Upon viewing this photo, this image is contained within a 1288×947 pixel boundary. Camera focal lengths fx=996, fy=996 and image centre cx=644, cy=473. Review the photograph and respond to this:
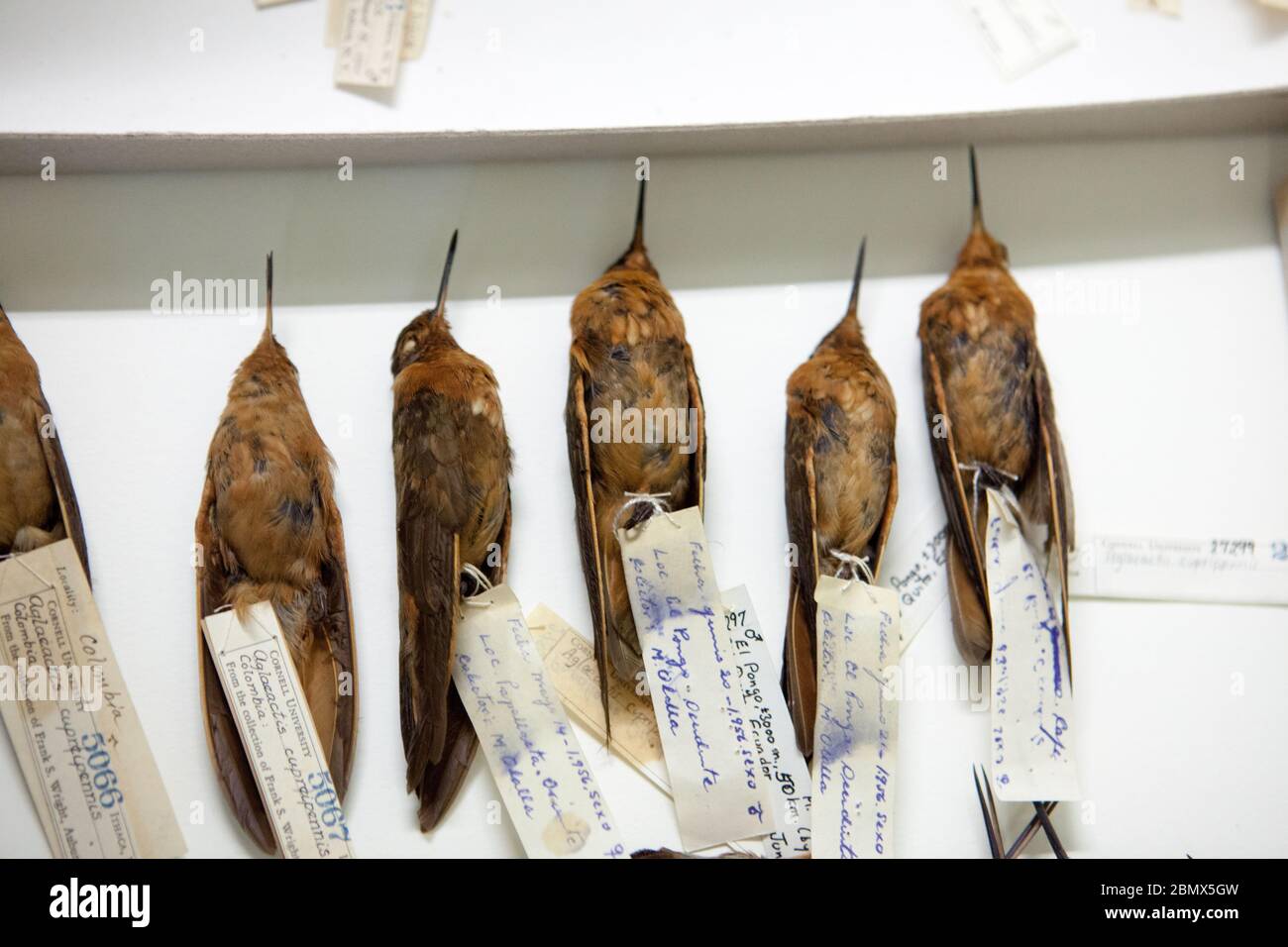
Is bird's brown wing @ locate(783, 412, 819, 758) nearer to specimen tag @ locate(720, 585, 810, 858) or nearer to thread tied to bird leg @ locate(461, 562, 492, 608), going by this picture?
specimen tag @ locate(720, 585, 810, 858)

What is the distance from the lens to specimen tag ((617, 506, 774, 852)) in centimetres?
149

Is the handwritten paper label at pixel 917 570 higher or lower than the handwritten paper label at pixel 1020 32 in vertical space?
lower

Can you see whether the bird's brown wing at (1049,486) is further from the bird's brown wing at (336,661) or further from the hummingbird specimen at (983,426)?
the bird's brown wing at (336,661)

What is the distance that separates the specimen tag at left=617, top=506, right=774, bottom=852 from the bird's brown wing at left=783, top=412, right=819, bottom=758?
0.29 feet

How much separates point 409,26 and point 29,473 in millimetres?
914

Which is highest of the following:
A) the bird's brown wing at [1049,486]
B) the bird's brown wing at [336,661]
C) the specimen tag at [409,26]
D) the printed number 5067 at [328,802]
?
the specimen tag at [409,26]

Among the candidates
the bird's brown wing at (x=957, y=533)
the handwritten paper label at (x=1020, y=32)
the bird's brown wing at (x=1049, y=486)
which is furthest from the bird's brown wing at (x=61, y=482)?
the handwritten paper label at (x=1020, y=32)

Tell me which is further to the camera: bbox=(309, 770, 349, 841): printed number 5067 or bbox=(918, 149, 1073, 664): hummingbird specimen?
bbox=(918, 149, 1073, 664): hummingbird specimen

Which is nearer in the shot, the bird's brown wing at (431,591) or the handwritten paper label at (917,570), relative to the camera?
the bird's brown wing at (431,591)

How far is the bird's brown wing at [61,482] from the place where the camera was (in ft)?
4.95

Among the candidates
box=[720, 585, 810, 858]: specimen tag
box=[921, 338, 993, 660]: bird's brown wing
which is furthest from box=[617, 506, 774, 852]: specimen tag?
box=[921, 338, 993, 660]: bird's brown wing

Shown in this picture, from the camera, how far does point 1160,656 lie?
1610 mm
